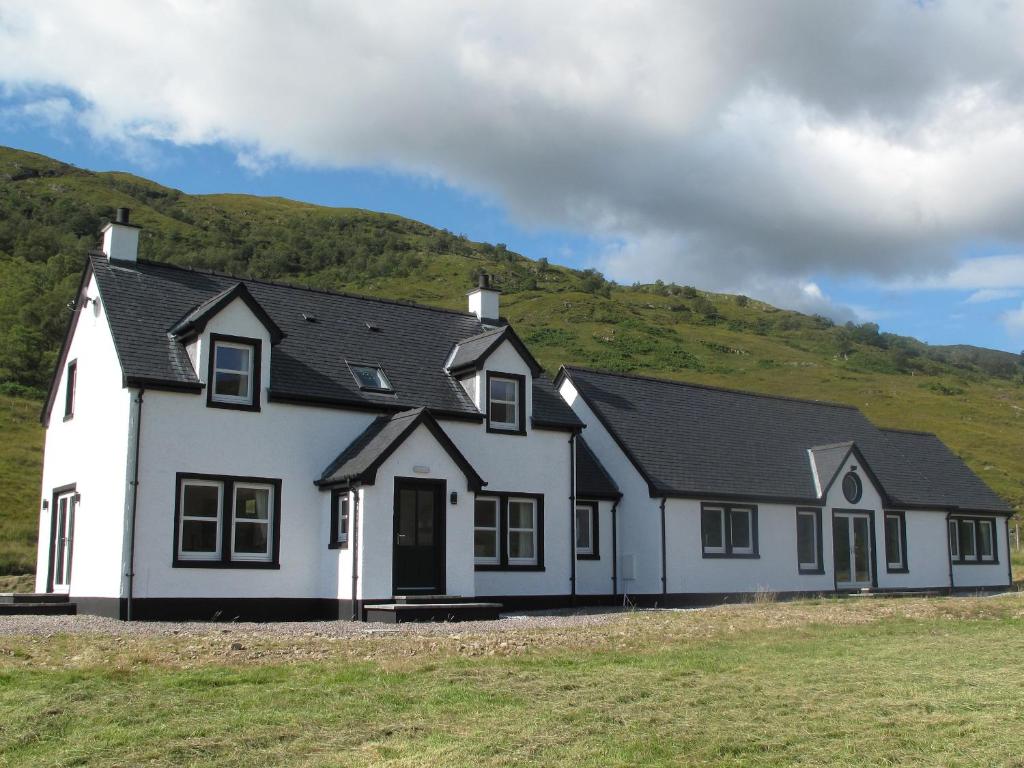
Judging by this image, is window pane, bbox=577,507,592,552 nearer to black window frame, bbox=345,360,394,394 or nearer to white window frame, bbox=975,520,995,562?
black window frame, bbox=345,360,394,394

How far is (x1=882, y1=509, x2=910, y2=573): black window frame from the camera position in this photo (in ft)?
111

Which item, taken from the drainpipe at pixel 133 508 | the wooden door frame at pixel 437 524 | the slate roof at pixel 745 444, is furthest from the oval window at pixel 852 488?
the drainpipe at pixel 133 508

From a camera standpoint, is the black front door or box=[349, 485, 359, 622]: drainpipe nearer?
box=[349, 485, 359, 622]: drainpipe

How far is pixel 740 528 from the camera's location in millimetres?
30688

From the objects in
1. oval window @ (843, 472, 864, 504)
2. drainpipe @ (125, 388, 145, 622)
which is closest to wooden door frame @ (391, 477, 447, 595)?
drainpipe @ (125, 388, 145, 622)

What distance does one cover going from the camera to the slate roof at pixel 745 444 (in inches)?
1182

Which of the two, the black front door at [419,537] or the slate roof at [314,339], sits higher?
the slate roof at [314,339]

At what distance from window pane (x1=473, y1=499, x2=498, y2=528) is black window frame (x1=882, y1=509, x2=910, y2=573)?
14649 millimetres

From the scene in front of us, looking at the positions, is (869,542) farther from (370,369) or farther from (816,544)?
(370,369)

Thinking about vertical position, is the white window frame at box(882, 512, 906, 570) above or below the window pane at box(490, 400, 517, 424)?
below

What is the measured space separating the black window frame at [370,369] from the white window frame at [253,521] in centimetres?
355

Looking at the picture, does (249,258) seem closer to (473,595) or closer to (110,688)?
(473,595)

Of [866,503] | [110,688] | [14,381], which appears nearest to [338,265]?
[14,381]

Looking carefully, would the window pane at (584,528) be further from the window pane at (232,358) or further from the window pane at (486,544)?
the window pane at (232,358)
